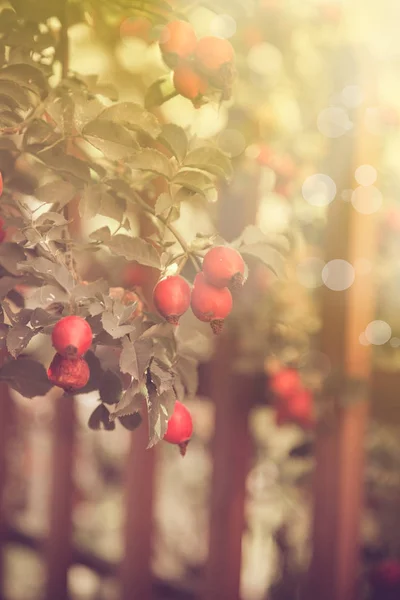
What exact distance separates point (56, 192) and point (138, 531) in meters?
1.59

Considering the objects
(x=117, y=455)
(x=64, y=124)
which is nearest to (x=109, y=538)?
(x=117, y=455)

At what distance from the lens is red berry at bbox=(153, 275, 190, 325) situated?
0.79m

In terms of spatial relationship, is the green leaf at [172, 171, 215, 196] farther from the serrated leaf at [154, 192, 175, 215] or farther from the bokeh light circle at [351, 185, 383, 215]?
the bokeh light circle at [351, 185, 383, 215]

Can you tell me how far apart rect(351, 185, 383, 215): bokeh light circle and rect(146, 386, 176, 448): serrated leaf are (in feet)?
3.97

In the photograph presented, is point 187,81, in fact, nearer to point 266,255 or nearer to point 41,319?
point 266,255

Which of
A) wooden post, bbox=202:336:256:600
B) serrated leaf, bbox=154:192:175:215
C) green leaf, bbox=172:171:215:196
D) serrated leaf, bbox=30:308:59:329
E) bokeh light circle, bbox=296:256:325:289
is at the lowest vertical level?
wooden post, bbox=202:336:256:600

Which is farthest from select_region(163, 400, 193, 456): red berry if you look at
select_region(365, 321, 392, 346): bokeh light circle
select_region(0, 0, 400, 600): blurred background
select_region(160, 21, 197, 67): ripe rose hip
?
select_region(365, 321, 392, 346): bokeh light circle

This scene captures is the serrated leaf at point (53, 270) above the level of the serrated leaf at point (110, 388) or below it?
above

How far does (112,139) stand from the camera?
0.79 metres

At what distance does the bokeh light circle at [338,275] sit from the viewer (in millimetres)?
1807

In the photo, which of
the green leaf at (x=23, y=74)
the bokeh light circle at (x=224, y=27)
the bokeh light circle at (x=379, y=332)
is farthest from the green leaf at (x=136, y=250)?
the bokeh light circle at (x=379, y=332)

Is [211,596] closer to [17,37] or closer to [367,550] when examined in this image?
[367,550]

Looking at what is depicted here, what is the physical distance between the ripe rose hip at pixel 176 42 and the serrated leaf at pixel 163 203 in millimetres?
197

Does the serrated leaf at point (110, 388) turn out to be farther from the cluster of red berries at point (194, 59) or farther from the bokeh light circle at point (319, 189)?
the bokeh light circle at point (319, 189)
